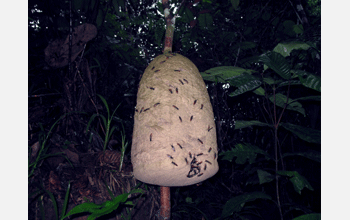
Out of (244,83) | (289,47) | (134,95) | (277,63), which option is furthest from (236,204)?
(134,95)

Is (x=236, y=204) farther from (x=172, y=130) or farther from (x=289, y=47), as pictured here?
(x=289, y=47)

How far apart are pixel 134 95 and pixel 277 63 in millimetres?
1437

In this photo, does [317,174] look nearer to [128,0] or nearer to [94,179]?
[94,179]

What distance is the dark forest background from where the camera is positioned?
3.63ft

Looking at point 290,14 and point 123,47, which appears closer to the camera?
point 123,47

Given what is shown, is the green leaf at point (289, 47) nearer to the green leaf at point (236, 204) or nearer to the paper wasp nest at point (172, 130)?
the paper wasp nest at point (172, 130)

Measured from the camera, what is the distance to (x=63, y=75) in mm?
1631

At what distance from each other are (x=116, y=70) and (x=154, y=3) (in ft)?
2.95

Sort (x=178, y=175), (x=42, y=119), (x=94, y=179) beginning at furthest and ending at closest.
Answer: (x=42, y=119) < (x=94, y=179) < (x=178, y=175)

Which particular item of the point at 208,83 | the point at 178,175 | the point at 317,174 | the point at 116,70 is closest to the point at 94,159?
the point at 178,175

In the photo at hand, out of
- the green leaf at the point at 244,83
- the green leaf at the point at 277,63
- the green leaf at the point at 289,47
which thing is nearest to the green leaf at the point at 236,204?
the green leaf at the point at 244,83

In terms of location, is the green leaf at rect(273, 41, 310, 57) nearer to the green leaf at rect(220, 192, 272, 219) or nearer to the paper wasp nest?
the paper wasp nest

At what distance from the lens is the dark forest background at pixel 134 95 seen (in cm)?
111

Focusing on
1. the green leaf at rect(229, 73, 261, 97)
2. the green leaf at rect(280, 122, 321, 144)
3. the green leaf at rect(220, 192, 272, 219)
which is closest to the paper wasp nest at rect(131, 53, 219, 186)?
the green leaf at rect(229, 73, 261, 97)
